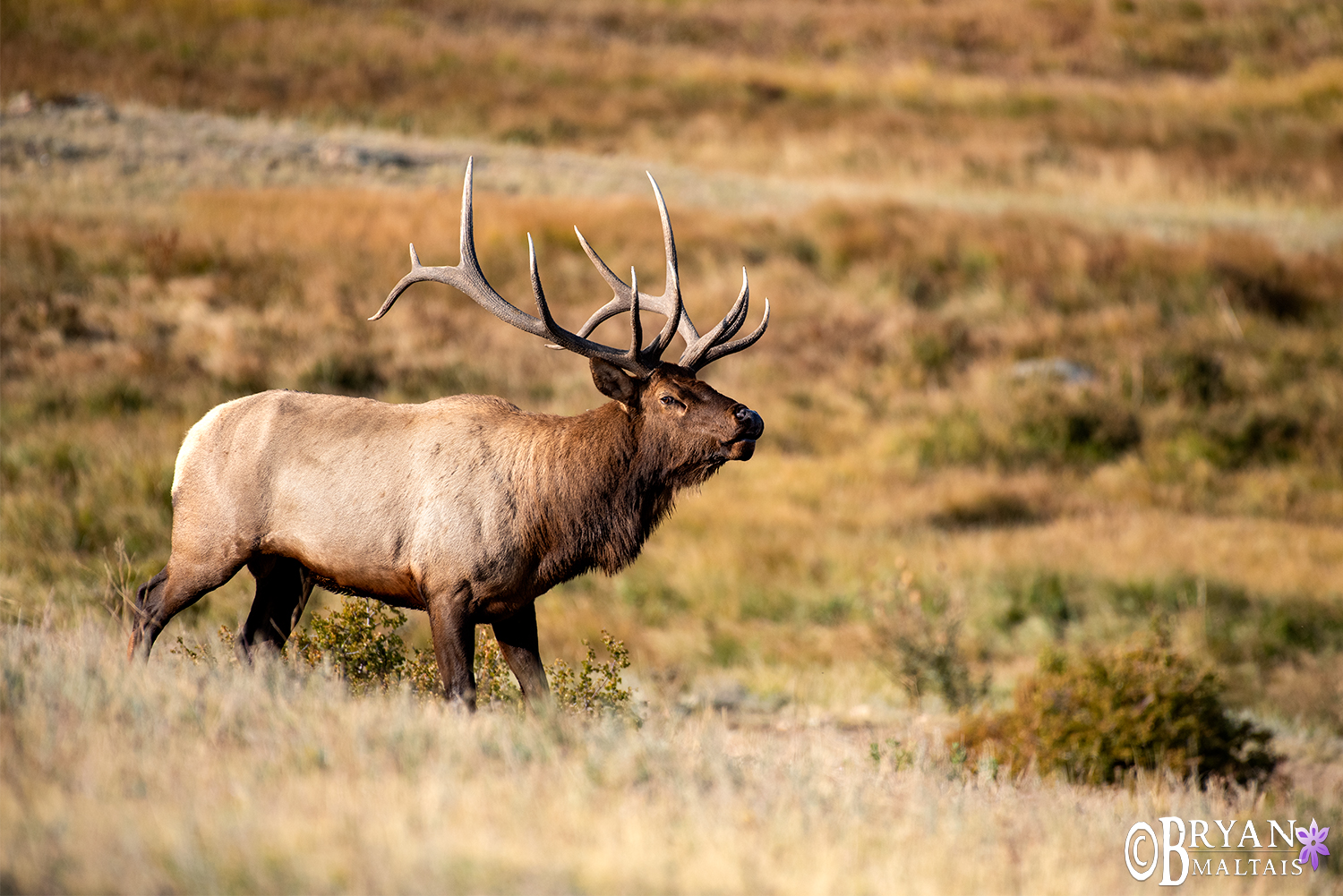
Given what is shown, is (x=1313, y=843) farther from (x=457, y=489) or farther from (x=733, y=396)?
(x=733, y=396)

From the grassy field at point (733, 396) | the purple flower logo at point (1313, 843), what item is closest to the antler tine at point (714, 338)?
the grassy field at point (733, 396)

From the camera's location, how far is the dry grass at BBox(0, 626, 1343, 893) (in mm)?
3719

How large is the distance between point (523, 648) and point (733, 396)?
46.2ft

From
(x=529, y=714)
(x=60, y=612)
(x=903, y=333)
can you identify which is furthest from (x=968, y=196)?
(x=529, y=714)

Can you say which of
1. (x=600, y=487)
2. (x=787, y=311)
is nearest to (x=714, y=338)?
(x=600, y=487)

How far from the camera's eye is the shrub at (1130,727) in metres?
8.90

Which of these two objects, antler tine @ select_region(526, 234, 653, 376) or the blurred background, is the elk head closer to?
antler tine @ select_region(526, 234, 653, 376)

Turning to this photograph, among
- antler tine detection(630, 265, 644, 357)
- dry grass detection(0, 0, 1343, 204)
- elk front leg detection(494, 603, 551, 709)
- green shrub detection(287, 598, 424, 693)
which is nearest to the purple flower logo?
elk front leg detection(494, 603, 551, 709)

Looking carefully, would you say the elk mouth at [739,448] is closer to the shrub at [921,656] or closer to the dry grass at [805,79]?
the shrub at [921,656]

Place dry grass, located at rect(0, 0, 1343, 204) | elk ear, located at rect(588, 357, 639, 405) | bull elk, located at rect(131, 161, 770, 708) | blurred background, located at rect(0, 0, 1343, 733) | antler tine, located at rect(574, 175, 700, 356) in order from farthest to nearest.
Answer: dry grass, located at rect(0, 0, 1343, 204)
blurred background, located at rect(0, 0, 1343, 733)
antler tine, located at rect(574, 175, 700, 356)
elk ear, located at rect(588, 357, 639, 405)
bull elk, located at rect(131, 161, 770, 708)

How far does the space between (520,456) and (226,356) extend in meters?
14.0

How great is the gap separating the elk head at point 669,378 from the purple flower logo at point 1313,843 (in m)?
3.26

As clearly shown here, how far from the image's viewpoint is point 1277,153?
1502 inches

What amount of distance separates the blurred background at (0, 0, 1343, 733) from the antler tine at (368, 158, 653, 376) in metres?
3.62
